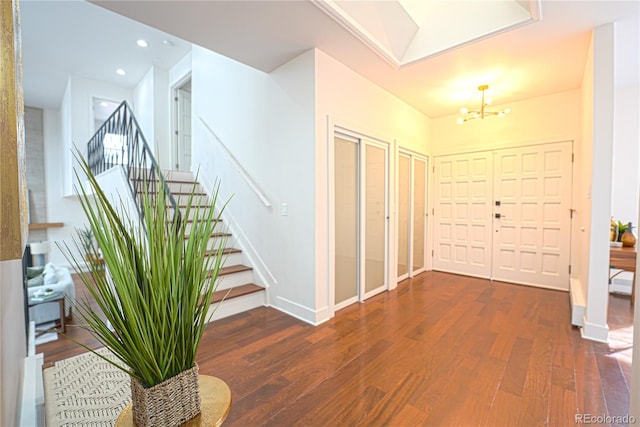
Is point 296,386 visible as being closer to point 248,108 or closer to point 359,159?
point 359,159

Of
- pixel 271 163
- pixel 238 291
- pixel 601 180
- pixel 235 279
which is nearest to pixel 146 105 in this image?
pixel 271 163

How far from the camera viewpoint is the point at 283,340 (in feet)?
8.30

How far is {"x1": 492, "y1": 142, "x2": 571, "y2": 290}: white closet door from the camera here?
385cm

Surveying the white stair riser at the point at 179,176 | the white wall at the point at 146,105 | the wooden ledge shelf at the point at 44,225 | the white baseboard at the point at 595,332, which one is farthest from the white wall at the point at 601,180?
the wooden ledge shelf at the point at 44,225

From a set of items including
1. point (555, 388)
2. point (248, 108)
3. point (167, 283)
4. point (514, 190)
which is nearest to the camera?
point (167, 283)

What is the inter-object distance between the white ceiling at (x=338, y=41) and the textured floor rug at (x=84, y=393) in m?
2.73

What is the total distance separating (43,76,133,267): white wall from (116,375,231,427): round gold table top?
679cm

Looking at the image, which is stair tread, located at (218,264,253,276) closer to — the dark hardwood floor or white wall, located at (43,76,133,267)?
the dark hardwood floor

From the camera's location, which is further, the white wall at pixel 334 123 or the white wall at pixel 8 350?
the white wall at pixel 334 123

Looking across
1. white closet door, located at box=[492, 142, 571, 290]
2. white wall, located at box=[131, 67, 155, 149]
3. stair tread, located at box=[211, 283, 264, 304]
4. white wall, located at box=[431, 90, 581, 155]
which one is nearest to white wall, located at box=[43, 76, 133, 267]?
white wall, located at box=[131, 67, 155, 149]

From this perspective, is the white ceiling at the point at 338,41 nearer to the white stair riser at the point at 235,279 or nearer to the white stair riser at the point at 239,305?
the white stair riser at the point at 235,279

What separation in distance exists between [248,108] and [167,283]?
10.7ft

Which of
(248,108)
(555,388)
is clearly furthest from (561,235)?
(248,108)

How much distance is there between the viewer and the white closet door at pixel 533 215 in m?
3.85
